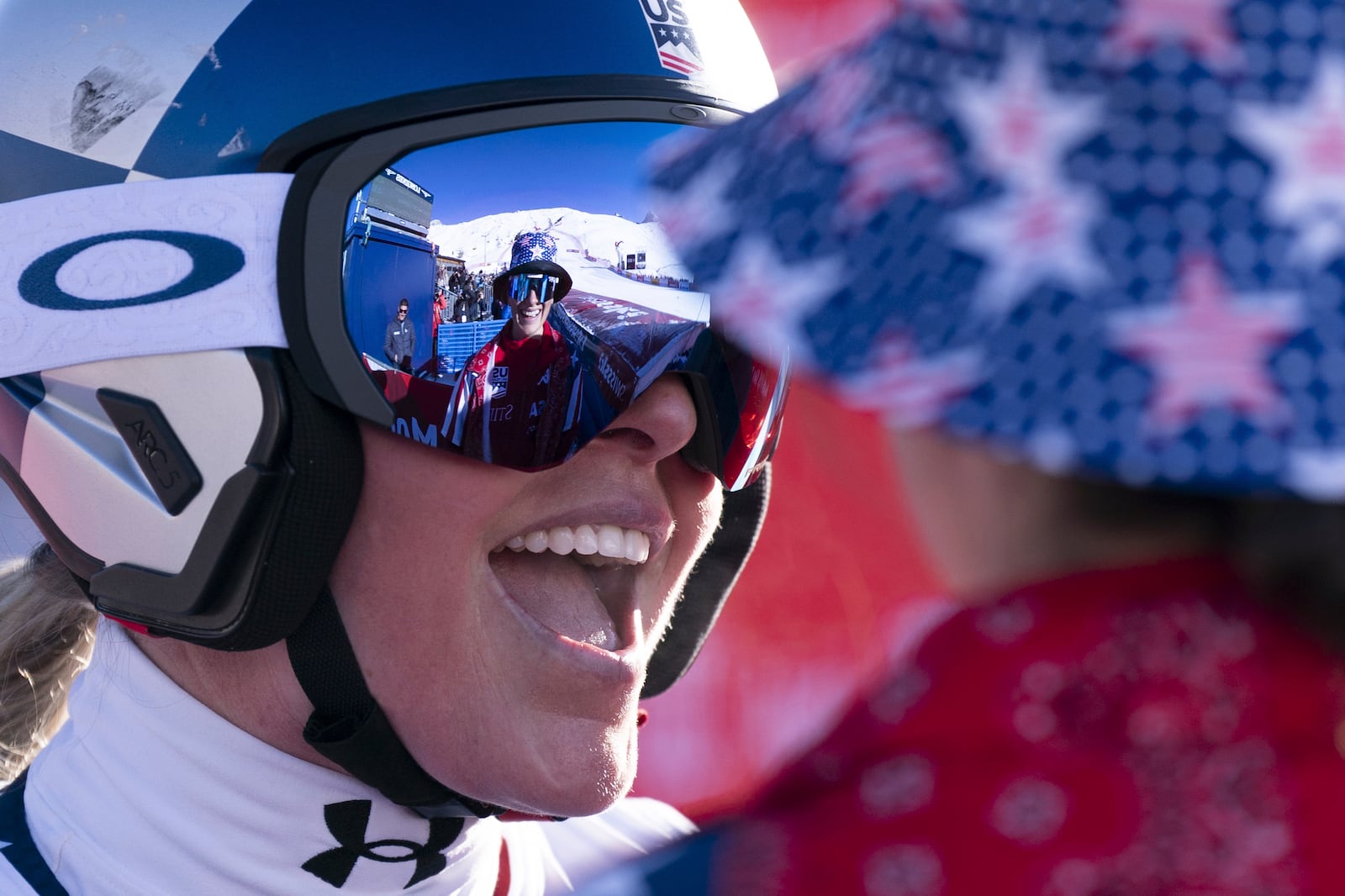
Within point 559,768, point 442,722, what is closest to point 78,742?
point 442,722

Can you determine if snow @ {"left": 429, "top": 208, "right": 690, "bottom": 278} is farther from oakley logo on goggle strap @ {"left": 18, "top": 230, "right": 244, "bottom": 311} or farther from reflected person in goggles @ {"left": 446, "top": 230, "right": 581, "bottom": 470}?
oakley logo on goggle strap @ {"left": 18, "top": 230, "right": 244, "bottom": 311}

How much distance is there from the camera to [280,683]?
5.10 ft

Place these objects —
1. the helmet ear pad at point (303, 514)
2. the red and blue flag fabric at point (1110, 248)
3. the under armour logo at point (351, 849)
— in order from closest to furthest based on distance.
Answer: the red and blue flag fabric at point (1110, 248) < the helmet ear pad at point (303, 514) < the under armour logo at point (351, 849)

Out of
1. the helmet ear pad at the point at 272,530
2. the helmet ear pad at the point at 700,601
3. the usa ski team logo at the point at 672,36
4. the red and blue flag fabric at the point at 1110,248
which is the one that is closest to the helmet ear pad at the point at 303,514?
the helmet ear pad at the point at 272,530

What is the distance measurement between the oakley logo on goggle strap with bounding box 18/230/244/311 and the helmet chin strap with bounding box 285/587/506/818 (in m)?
0.40

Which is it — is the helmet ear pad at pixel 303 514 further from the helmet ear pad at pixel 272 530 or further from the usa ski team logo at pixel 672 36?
the usa ski team logo at pixel 672 36

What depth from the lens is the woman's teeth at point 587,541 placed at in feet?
5.23

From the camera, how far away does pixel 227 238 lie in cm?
151

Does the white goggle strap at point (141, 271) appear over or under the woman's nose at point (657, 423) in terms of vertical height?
over

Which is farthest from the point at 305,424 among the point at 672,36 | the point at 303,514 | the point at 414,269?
the point at 672,36

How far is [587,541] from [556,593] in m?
0.09

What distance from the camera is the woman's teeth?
62.7 inches

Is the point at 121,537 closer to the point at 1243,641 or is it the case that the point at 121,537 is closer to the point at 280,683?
the point at 280,683

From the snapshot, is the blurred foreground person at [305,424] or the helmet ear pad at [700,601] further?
the helmet ear pad at [700,601]
